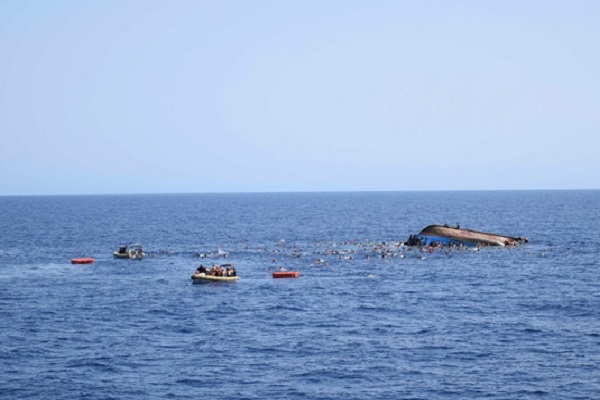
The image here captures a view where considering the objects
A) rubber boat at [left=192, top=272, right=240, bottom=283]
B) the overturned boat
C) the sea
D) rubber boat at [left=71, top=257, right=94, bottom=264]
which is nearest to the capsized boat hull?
the overturned boat

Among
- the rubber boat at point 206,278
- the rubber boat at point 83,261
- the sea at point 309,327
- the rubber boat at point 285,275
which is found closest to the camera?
the sea at point 309,327

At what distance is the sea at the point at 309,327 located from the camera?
5334 cm

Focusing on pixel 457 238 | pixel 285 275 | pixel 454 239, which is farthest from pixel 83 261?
pixel 457 238

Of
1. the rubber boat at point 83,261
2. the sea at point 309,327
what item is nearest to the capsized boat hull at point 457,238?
the sea at point 309,327

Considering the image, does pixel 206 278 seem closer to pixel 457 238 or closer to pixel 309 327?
pixel 309 327

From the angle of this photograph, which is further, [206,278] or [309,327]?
[206,278]

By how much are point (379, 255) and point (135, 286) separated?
4651 centimetres

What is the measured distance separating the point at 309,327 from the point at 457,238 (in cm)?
7464

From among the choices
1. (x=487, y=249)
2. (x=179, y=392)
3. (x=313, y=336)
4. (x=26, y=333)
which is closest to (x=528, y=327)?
(x=313, y=336)

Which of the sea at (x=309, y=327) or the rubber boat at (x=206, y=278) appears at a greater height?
the rubber boat at (x=206, y=278)

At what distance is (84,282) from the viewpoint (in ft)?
332

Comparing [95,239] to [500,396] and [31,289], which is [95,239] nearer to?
[31,289]

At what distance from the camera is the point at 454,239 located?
141 m

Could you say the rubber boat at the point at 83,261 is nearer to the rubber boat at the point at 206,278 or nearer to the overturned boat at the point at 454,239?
the rubber boat at the point at 206,278
